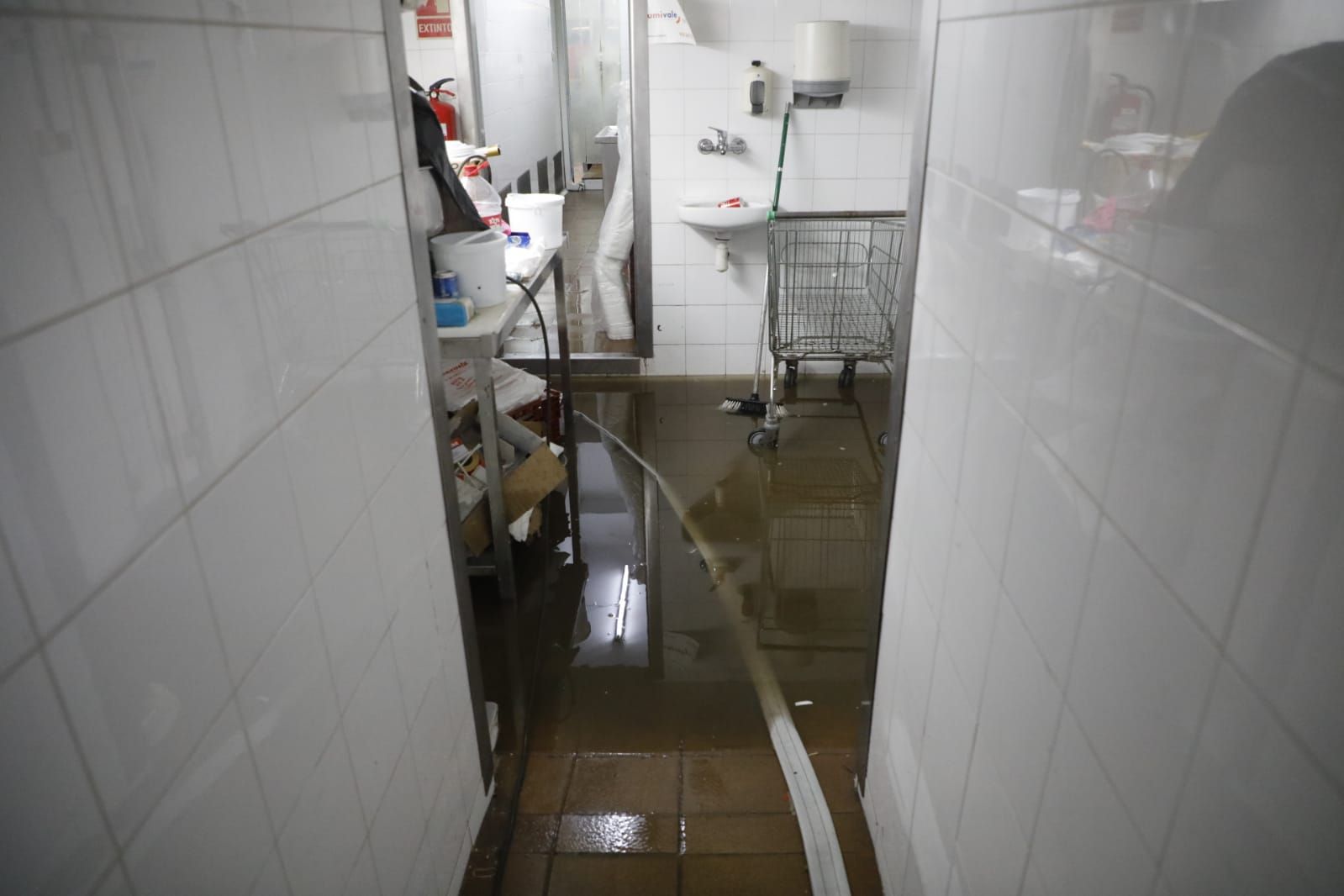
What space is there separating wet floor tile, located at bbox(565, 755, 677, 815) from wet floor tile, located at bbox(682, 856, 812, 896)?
16 cm

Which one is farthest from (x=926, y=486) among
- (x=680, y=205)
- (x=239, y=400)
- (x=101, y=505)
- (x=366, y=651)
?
(x=680, y=205)

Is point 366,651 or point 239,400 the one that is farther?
point 366,651

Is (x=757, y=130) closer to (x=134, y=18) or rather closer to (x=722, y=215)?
(x=722, y=215)

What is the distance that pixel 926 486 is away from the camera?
1.45 metres

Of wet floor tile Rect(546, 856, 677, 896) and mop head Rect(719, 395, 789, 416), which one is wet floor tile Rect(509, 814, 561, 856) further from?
mop head Rect(719, 395, 789, 416)

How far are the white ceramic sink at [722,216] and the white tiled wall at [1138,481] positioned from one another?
2594 mm

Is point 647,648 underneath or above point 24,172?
underneath

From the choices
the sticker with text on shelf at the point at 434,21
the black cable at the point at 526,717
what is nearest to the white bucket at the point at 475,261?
the black cable at the point at 526,717

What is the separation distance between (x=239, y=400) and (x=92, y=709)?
0.34m

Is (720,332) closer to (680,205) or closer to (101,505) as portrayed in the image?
(680,205)

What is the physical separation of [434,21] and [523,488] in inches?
107

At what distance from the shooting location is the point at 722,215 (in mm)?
3920

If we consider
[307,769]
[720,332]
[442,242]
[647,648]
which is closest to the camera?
[307,769]

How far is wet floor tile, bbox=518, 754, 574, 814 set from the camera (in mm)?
1918
